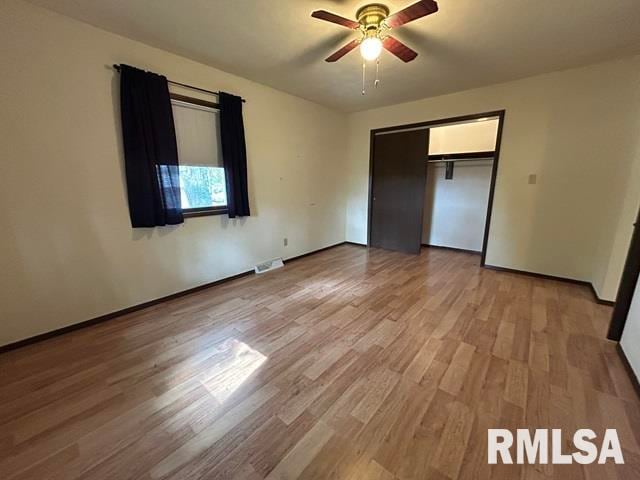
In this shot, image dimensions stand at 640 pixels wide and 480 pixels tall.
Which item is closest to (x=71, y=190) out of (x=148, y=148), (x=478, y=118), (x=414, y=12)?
(x=148, y=148)

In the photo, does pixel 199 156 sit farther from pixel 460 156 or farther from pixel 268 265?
pixel 460 156

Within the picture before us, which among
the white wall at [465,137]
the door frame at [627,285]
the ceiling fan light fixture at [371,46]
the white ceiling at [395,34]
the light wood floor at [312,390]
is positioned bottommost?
the light wood floor at [312,390]

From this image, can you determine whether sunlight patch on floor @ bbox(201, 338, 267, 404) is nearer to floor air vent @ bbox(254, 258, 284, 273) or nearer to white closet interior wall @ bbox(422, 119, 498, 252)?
floor air vent @ bbox(254, 258, 284, 273)

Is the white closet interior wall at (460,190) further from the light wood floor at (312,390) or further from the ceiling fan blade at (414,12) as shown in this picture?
the ceiling fan blade at (414,12)

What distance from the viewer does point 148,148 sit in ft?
7.72

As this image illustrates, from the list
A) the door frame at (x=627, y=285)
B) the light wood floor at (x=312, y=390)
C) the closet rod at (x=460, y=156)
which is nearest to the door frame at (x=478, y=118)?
the closet rod at (x=460, y=156)

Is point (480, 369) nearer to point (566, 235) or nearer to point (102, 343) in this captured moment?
point (566, 235)

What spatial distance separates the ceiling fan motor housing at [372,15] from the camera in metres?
1.81

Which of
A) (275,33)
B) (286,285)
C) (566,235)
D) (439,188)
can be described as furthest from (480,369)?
(439,188)

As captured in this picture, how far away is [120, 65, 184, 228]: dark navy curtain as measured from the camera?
2234 millimetres

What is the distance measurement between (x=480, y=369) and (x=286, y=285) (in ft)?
6.93

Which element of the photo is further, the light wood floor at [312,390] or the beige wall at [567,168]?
the beige wall at [567,168]

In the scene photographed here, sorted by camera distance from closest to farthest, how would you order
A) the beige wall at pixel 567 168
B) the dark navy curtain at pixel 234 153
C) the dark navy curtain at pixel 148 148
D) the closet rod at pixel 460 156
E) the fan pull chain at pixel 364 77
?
the dark navy curtain at pixel 148 148 → the beige wall at pixel 567 168 → the fan pull chain at pixel 364 77 → the dark navy curtain at pixel 234 153 → the closet rod at pixel 460 156

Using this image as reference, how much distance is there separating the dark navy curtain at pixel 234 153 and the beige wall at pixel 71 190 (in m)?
0.21
